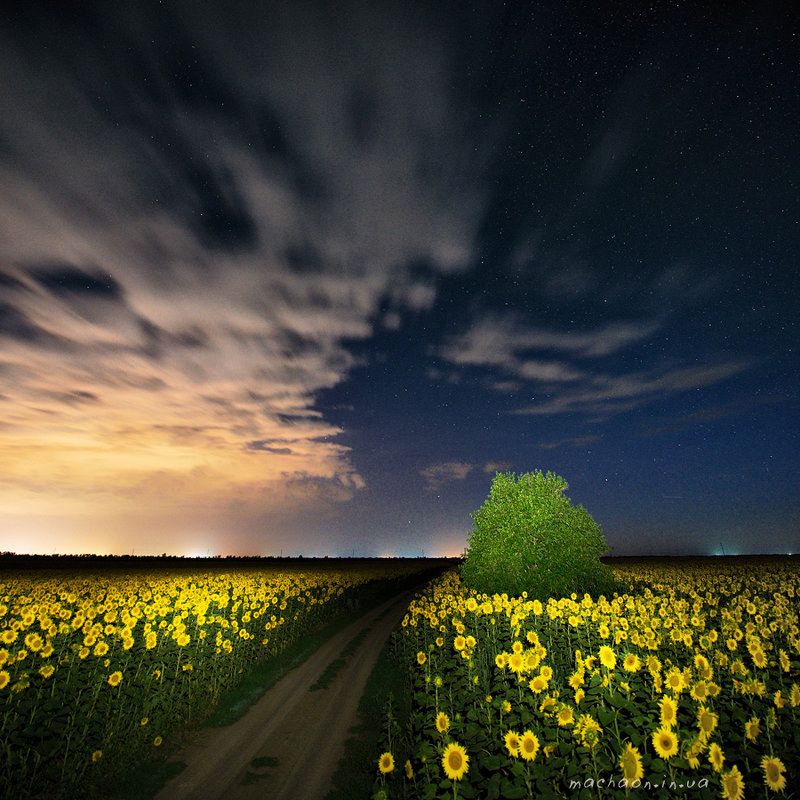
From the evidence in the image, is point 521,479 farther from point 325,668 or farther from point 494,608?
point 325,668

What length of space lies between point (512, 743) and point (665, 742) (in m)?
1.92

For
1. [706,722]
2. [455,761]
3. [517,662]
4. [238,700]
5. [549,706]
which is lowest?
[238,700]

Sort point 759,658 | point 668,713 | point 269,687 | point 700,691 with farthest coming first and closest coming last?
point 269,687, point 759,658, point 700,691, point 668,713

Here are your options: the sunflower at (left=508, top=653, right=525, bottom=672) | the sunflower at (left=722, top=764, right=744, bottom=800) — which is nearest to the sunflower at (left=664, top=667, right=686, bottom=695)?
the sunflower at (left=722, top=764, right=744, bottom=800)

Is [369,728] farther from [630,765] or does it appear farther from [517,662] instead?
[630,765]

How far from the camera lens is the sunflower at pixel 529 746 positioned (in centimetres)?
549

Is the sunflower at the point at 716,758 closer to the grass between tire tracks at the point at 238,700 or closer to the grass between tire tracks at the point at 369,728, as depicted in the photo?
the grass between tire tracks at the point at 369,728

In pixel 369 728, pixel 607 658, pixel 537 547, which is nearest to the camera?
pixel 607 658

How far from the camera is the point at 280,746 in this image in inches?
376

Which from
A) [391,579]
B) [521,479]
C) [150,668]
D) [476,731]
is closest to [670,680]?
[476,731]

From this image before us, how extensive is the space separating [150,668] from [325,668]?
6.91 metres

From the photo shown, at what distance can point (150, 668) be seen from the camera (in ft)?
34.2

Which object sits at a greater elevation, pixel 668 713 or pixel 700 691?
pixel 700 691

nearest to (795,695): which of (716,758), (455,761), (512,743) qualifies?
(716,758)
